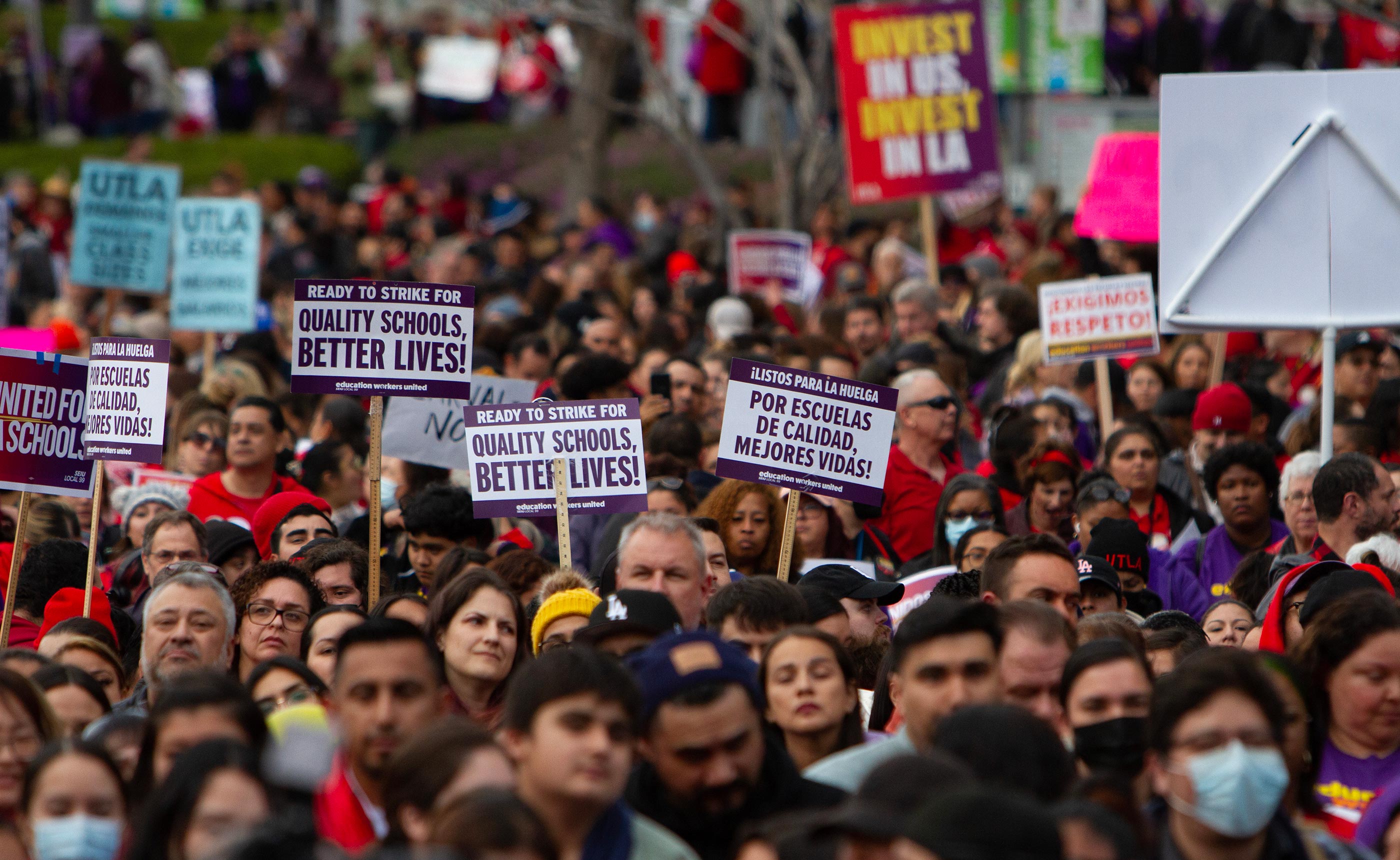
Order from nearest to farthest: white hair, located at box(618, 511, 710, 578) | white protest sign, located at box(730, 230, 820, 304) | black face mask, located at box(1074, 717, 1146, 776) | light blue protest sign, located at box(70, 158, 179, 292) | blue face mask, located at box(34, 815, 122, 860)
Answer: blue face mask, located at box(34, 815, 122, 860), black face mask, located at box(1074, 717, 1146, 776), white hair, located at box(618, 511, 710, 578), light blue protest sign, located at box(70, 158, 179, 292), white protest sign, located at box(730, 230, 820, 304)

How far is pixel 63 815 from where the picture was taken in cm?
462

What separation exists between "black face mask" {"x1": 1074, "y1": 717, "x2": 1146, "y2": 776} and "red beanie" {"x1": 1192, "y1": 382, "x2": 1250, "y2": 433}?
5087 millimetres

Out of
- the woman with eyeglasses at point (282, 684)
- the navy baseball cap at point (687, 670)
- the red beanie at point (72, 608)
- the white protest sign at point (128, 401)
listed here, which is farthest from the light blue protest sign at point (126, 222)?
the navy baseball cap at point (687, 670)

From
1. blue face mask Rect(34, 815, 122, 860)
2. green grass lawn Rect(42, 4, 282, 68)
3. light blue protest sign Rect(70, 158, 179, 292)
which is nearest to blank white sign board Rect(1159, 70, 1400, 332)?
blue face mask Rect(34, 815, 122, 860)

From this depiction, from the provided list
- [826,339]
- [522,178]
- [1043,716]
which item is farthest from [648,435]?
[522,178]

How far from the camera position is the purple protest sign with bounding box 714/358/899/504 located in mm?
8234

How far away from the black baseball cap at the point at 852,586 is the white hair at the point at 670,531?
1.54ft

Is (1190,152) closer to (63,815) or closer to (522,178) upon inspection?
(63,815)

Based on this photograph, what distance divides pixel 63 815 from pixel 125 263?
10.00 metres

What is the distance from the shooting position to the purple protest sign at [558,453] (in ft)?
27.2

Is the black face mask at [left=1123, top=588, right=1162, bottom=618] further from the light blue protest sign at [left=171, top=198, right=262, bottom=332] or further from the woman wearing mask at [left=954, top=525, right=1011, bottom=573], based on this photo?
the light blue protest sign at [left=171, top=198, right=262, bottom=332]

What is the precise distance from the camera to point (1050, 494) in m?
9.19

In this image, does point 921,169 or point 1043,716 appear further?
point 921,169

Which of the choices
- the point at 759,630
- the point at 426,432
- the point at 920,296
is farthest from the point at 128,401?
the point at 920,296
